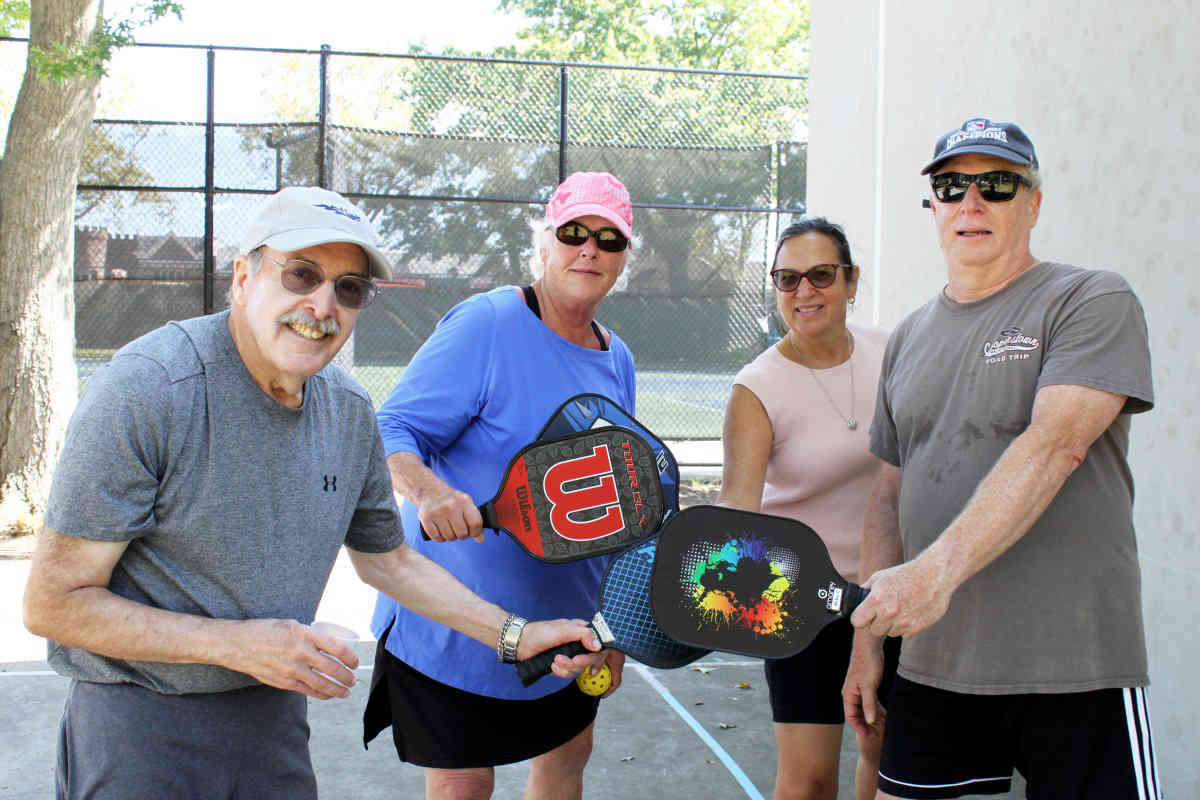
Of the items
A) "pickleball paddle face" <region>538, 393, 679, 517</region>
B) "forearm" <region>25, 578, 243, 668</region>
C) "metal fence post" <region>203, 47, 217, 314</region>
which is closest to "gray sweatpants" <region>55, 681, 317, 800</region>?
"forearm" <region>25, 578, 243, 668</region>

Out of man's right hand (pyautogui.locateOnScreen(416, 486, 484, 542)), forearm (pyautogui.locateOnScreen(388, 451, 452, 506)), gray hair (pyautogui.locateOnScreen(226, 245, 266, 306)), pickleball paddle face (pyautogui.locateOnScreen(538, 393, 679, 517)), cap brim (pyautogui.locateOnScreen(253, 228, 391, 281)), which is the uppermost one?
cap brim (pyautogui.locateOnScreen(253, 228, 391, 281))

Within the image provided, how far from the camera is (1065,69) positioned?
15.3ft

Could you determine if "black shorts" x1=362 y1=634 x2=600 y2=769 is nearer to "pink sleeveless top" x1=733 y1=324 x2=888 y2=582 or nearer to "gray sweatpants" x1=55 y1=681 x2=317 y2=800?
"gray sweatpants" x1=55 y1=681 x2=317 y2=800

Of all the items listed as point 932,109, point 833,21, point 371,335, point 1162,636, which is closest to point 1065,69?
point 932,109

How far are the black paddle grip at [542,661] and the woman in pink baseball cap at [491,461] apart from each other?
0.32 m

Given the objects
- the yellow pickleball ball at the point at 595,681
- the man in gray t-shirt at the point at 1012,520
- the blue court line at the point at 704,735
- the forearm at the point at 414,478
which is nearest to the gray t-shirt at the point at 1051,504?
the man in gray t-shirt at the point at 1012,520

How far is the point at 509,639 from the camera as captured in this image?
2662 mm

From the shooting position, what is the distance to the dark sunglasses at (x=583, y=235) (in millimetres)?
3094

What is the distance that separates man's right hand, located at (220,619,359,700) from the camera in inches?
77.9

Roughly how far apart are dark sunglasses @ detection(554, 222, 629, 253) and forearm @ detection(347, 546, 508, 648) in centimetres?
100

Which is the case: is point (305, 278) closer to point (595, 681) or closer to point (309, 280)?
point (309, 280)

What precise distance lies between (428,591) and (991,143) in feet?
5.65

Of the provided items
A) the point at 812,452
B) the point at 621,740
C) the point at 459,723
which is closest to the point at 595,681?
the point at 459,723

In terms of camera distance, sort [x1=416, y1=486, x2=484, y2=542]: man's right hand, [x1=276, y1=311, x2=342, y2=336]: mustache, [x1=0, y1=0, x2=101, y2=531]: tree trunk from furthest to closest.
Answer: [x1=0, y1=0, x2=101, y2=531]: tree trunk
[x1=416, y1=486, x2=484, y2=542]: man's right hand
[x1=276, y1=311, x2=342, y2=336]: mustache
